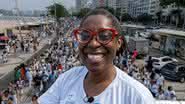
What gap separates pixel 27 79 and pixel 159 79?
5.89 metres

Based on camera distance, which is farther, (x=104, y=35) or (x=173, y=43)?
(x=173, y=43)

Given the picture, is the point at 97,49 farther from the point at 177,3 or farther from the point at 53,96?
the point at 177,3

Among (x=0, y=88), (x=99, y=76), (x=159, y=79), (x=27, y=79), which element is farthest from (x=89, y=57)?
(x=0, y=88)

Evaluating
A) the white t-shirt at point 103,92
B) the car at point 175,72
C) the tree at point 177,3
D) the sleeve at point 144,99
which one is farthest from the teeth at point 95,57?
the tree at point 177,3

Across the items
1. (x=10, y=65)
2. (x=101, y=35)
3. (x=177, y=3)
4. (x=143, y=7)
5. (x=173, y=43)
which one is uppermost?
(x=143, y=7)

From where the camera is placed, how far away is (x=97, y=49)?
1606 millimetres

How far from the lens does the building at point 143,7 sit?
11779cm

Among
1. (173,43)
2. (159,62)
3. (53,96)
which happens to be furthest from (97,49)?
(173,43)

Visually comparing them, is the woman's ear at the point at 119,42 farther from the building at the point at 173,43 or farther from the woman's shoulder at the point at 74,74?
the building at the point at 173,43

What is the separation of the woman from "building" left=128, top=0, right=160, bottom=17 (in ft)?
372

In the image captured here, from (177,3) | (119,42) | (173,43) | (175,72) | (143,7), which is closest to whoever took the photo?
(119,42)

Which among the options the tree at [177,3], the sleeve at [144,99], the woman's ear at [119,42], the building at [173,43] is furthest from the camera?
the tree at [177,3]

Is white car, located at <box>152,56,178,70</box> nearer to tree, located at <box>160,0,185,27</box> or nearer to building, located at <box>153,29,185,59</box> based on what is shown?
building, located at <box>153,29,185,59</box>

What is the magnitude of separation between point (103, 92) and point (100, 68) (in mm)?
136
